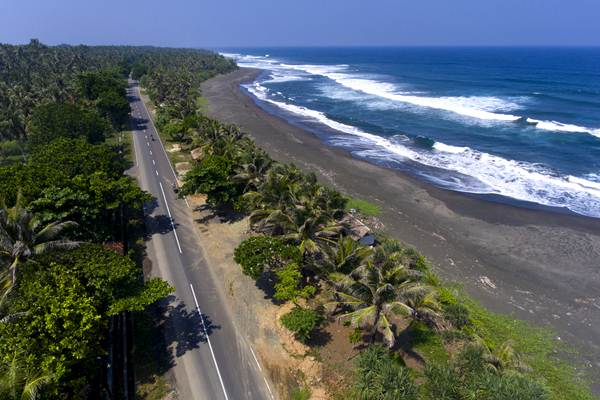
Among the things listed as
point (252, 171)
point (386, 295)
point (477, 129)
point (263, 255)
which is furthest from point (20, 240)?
point (477, 129)

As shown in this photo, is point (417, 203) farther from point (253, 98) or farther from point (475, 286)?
point (253, 98)

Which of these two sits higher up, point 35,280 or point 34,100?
point 34,100

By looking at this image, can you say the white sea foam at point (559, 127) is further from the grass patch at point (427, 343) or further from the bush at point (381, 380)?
the bush at point (381, 380)

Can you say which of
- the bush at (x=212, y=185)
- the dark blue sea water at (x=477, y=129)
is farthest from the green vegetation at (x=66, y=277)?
the dark blue sea water at (x=477, y=129)

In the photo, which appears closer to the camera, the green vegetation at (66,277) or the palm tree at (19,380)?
the palm tree at (19,380)

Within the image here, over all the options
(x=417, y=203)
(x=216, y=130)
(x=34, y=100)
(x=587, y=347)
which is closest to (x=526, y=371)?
(x=587, y=347)

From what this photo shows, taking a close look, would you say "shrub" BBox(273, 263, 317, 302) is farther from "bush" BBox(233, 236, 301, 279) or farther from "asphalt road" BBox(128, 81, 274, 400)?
"asphalt road" BBox(128, 81, 274, 400)
